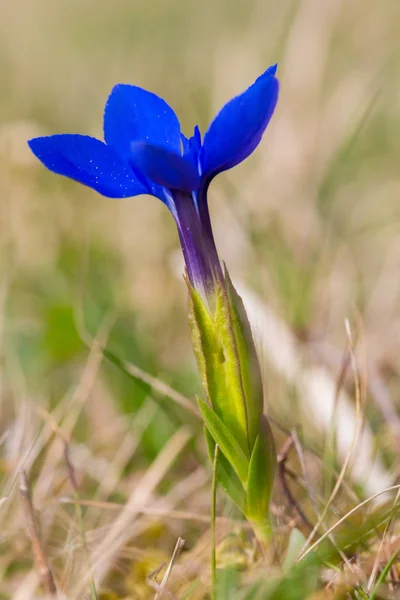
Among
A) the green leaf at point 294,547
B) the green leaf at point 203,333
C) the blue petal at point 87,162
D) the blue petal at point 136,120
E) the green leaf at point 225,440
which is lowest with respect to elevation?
the green leaf at point 294,547

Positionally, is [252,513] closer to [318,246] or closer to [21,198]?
[318,246]

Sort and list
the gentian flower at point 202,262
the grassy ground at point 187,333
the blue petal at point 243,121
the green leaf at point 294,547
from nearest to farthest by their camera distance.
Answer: the blue petal at point 243,121 → the gentian flower at point 202,262 → the green leaf at point 294,547 → the grassy ground at point 187,333

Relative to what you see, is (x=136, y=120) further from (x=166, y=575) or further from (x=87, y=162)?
(x=166, y=575)

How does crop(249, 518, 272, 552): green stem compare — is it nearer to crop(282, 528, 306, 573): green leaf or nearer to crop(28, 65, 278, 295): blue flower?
crop(282, 528, 306, 573): green leaf

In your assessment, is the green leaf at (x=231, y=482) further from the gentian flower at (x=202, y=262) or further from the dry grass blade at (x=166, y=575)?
the dry grass blade at (x=166, y=575)

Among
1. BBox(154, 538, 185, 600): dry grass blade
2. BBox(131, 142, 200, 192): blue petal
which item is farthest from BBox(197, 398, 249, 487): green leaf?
BBox(131, 142, 200, 192): blue petal

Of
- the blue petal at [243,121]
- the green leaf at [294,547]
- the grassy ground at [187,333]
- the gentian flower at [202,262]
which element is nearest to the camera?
the blue petal at [243,121]

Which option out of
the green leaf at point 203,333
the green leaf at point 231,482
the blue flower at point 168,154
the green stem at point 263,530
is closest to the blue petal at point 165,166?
the blue flower at point 168,154
